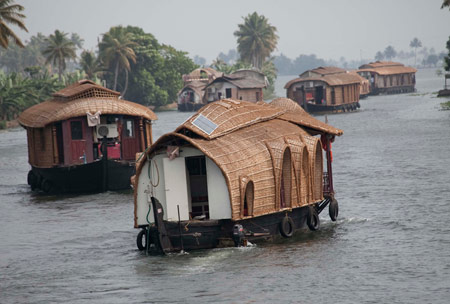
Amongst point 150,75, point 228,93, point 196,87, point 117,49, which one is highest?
point 117,49

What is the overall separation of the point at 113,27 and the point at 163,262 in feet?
235

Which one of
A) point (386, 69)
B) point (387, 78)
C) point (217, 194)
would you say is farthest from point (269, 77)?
point (217, 194)

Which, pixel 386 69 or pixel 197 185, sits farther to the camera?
pixel 386 69

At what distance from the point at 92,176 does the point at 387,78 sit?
82644mm

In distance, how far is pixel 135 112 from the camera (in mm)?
34938

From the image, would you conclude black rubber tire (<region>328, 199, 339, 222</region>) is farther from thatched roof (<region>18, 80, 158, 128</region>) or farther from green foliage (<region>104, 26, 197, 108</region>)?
green foliage (<region>104, 26, 197, 108</region>)

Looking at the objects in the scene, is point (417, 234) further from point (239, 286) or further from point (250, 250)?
point (239, 286)

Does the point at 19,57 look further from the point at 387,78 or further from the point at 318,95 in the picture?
the point at 318,95

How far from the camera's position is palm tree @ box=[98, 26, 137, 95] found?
8906 centimetres

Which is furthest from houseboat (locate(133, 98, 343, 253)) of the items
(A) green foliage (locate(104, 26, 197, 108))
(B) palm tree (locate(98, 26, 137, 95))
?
(A) green foliage (locate(104, 26, 197, 108))

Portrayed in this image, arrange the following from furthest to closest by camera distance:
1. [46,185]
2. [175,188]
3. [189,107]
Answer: [189,107] → [46,185] → [175,188]

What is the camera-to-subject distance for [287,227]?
22.9m

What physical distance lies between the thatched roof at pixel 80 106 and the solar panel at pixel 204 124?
41.2 feet

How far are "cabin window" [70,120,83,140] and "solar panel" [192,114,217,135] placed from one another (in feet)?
44.1
